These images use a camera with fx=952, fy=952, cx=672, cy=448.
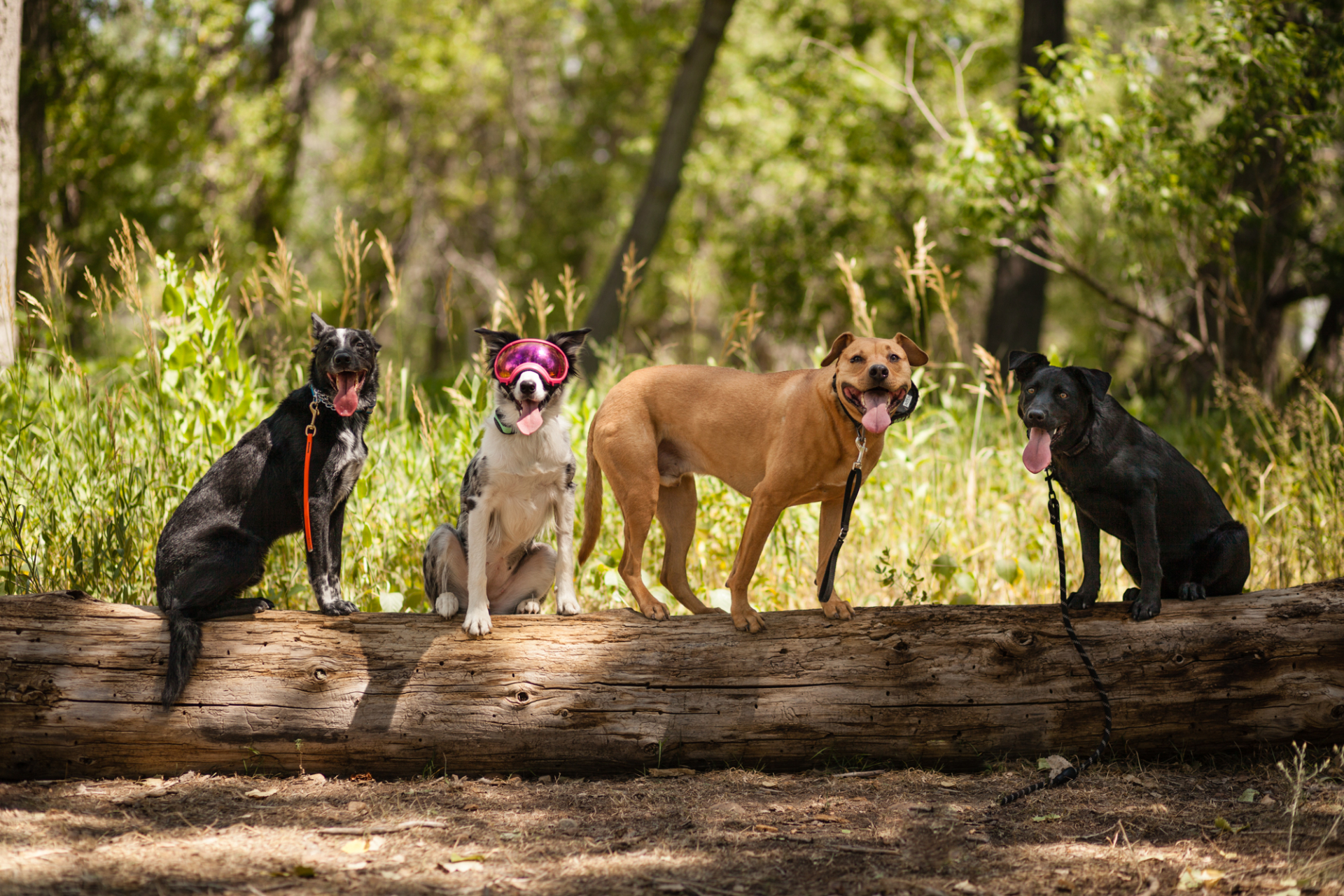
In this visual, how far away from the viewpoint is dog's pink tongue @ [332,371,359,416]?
3.87 meters

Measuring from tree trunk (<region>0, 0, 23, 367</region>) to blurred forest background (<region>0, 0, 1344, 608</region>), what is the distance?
0.32 meters

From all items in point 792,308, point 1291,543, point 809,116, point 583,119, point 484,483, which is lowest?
point 1291,543

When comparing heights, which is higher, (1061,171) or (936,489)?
(1061,171)

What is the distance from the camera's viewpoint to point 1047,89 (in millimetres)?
8484

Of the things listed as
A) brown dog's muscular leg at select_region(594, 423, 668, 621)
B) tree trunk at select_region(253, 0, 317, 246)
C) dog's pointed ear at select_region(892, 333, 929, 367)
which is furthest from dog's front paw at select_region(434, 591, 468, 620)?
tree trunk at select_region(253, 0, 317, 246)

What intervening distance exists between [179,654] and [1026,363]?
3466 millimetres

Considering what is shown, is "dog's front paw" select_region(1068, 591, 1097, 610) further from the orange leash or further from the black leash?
the orange leash

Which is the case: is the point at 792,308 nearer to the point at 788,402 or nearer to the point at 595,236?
the point at 595,236

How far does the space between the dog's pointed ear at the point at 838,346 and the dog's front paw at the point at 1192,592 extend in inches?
67.8

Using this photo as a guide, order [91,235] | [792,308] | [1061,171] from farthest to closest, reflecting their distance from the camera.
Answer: [792,308] < [91,235] < [1061,171]

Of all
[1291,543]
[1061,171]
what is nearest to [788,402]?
[1291,543]

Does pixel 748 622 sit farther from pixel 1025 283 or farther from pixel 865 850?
pixel 1025 283

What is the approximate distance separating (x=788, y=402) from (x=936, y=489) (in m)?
2.64

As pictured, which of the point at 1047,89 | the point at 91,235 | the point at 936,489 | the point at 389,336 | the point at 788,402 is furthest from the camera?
the point at 389,336
